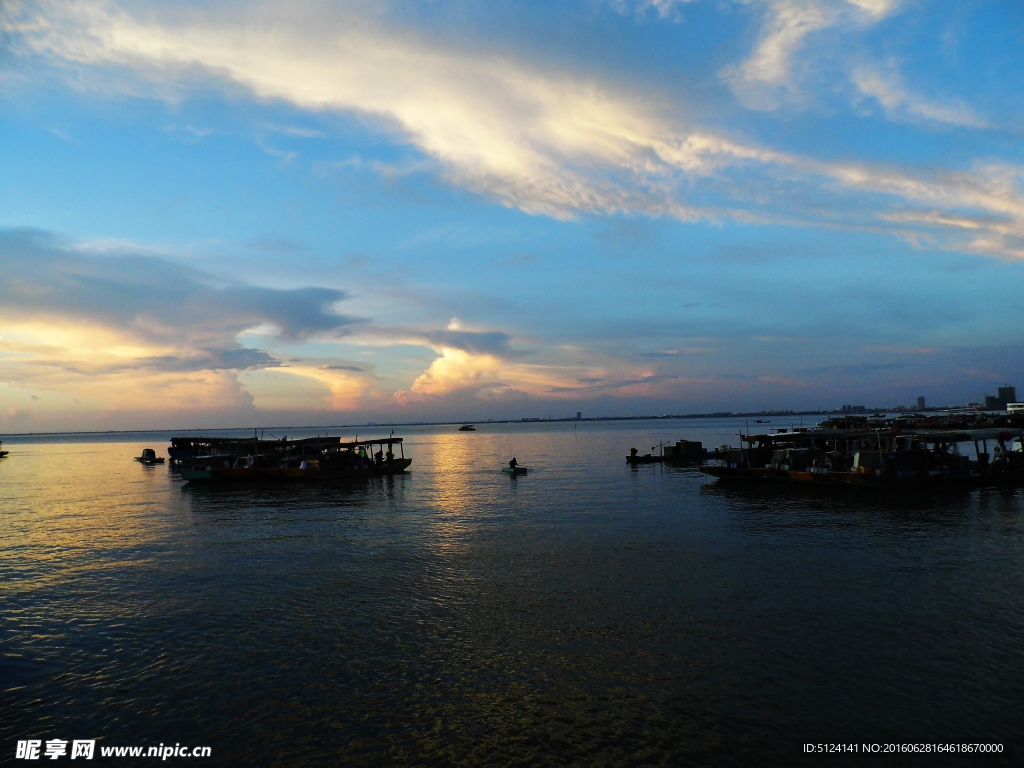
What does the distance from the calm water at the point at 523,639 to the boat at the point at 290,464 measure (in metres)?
29.0

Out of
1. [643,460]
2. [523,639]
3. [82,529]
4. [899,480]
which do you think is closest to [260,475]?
[82,529]

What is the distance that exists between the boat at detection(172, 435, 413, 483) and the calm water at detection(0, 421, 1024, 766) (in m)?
29.0

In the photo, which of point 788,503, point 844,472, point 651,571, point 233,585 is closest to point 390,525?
point 233,585

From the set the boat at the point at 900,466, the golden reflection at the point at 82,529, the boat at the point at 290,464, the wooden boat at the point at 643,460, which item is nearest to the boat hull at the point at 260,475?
the boat at the point at 290,464

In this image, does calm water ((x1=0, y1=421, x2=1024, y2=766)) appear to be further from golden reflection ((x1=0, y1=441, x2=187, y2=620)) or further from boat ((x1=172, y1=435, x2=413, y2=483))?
boat ((x1=172, y1=435, x2=413, y2=483))

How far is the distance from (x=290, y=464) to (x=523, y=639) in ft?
188

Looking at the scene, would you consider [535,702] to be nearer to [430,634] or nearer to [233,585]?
[430,634]

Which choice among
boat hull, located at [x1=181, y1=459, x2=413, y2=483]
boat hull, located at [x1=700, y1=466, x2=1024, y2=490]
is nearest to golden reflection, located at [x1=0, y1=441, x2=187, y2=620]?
boat hull, located at [x1=181, y1=459, x2=413, y2=483]

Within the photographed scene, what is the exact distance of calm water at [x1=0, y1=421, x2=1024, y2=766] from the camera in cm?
1234

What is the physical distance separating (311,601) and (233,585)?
192 inches

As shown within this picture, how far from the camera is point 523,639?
56.6 feet

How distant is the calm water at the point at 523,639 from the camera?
40.5ft

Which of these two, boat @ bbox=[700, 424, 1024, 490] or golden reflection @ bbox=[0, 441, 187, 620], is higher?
boat @ bbox=[700, 424, 1024, 490]

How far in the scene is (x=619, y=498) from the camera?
48625mm
